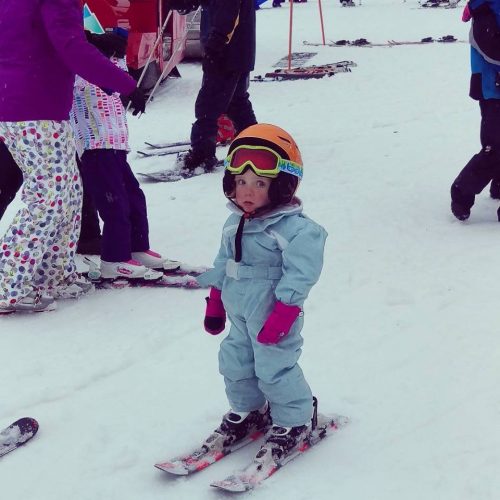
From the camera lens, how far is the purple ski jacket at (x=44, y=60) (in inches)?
136

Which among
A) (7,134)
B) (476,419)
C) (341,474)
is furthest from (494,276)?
(7,134)

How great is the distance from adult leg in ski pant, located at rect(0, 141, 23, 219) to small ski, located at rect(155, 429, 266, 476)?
199 cm

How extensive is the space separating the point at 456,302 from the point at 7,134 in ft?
7.65

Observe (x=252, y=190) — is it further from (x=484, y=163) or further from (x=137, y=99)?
(x=484, y=163)

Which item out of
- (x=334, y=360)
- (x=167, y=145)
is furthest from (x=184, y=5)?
(x=334, y=360)

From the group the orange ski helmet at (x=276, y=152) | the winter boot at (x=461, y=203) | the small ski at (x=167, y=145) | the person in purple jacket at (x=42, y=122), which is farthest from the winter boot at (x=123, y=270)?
the small ski at (x=167, y=145)

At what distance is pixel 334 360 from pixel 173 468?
3.43 ft

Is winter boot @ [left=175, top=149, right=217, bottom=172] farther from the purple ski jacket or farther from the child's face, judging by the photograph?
the child's face

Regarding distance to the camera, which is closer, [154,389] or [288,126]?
[154,389]

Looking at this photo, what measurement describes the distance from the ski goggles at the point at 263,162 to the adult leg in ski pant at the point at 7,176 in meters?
1.91

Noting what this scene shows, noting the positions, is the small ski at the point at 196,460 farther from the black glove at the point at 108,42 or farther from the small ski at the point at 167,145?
the small ski at the point at 167,145

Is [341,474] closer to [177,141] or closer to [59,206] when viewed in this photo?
[59,206]

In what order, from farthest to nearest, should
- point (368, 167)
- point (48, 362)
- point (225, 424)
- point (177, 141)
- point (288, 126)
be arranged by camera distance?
point (288, 126) → point (177, 141) → point (368, 167) → point (48, 362) → point (225, 424)

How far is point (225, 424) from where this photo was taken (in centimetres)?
272
